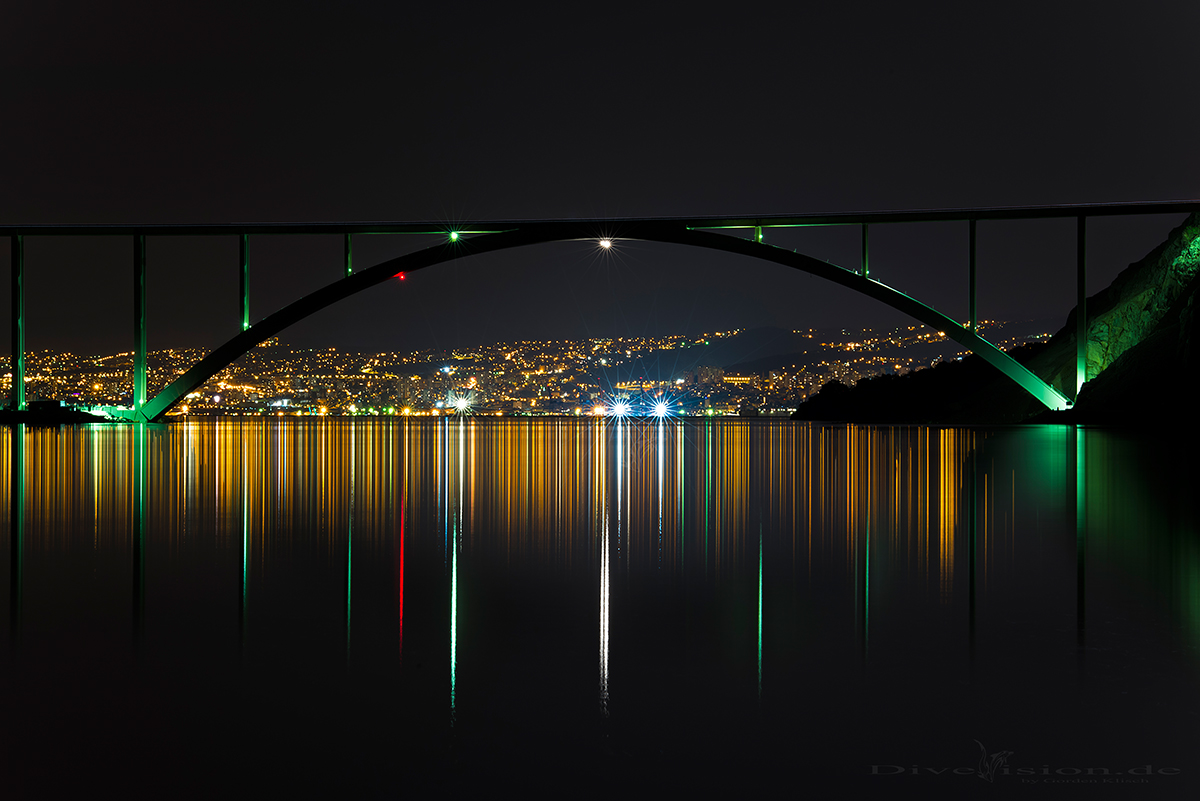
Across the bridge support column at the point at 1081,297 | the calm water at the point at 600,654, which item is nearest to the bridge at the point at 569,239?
the bridge support column at the point at 1081,297

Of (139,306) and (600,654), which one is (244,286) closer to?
(139,306)

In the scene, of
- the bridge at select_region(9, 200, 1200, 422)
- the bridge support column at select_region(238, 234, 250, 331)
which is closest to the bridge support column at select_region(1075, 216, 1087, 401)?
the bridge at select_region(9, 200, 1200, 422)

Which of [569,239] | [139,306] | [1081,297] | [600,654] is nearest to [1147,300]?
[1081,297]

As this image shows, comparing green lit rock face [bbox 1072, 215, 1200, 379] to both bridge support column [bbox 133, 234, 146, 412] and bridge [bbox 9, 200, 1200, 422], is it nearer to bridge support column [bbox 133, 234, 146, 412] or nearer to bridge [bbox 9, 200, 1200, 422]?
bridge [bbox 9, 200, 1200, 422]

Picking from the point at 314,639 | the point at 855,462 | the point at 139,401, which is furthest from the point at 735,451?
the point at 139,401

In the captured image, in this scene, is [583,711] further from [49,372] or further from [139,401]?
[49,372]
